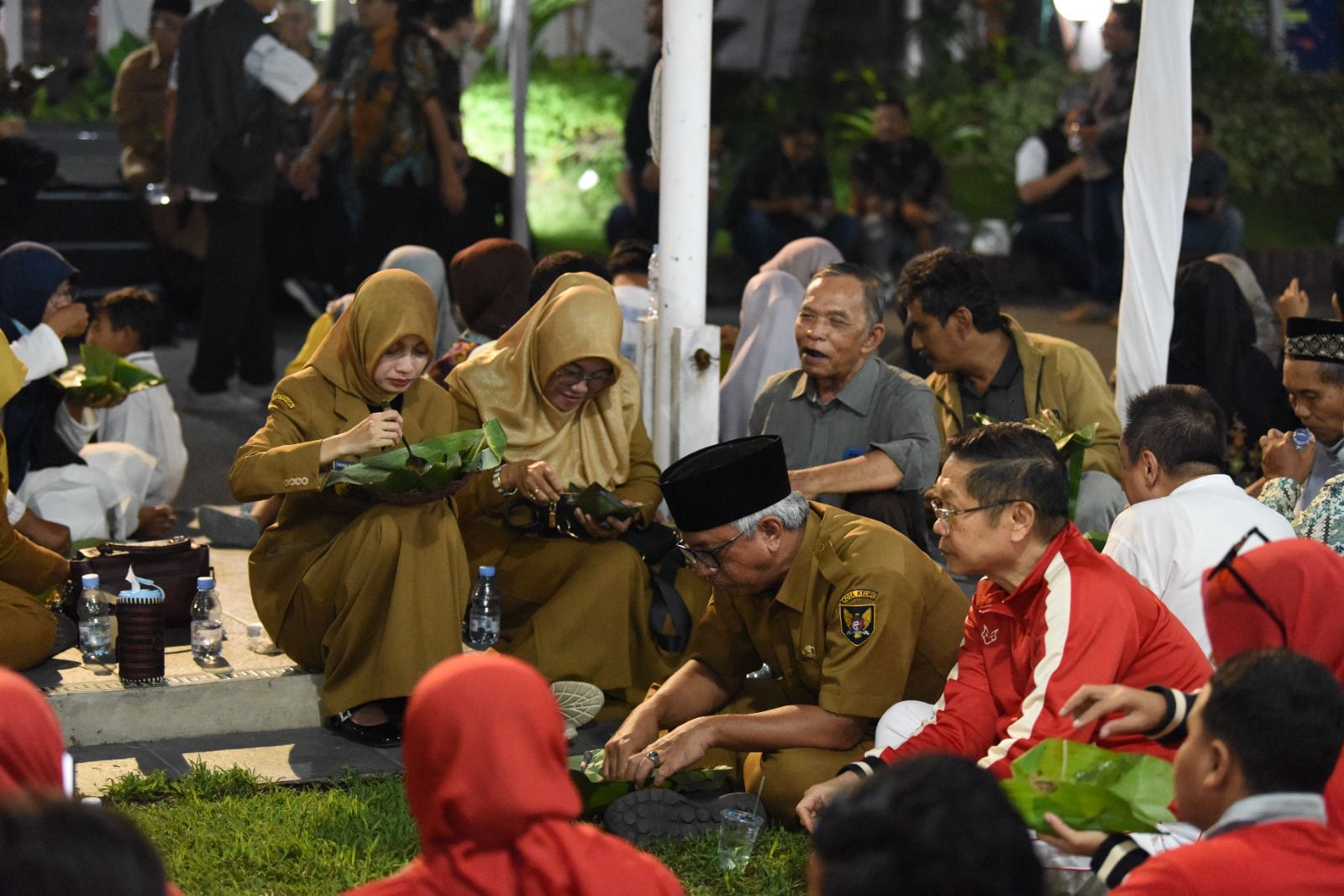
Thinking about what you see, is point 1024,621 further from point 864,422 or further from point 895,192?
point 895,192

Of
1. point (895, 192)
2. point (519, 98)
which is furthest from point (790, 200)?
point (519, 98)

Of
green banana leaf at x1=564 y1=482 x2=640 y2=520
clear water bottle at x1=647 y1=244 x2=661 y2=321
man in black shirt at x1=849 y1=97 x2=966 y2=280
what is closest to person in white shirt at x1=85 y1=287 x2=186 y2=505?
clear water bottle at x1=647 y1=244 x2=661 y2=321

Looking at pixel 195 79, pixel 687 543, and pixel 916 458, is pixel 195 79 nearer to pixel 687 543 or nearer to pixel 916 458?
pixel 916 458

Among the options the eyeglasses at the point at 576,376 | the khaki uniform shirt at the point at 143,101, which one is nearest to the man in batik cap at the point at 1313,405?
the eyeglasses at the point at 576,376

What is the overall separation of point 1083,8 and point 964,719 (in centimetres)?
1099

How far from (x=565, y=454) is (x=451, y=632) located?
2.79 feet

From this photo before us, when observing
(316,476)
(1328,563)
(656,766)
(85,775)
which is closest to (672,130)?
(316,476)

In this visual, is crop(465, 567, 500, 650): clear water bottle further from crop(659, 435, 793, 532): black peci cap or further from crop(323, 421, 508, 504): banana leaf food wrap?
crop(659, 435, 793, 532): black peci cap

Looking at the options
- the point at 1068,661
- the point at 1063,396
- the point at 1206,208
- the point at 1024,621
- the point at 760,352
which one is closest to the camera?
the point at 1068,661

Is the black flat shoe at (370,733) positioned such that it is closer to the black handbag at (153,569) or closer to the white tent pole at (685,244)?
the black handbag at (153,569)

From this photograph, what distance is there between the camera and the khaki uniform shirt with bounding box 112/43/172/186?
988 cm

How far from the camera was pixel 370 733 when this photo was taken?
4.96m

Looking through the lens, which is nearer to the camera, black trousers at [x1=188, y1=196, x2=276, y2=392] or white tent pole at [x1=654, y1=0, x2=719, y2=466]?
white tent pole at [x1=654, y1=0, x2=719, y2=466]

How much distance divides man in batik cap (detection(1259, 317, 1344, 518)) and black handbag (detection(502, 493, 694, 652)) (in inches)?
71.7
